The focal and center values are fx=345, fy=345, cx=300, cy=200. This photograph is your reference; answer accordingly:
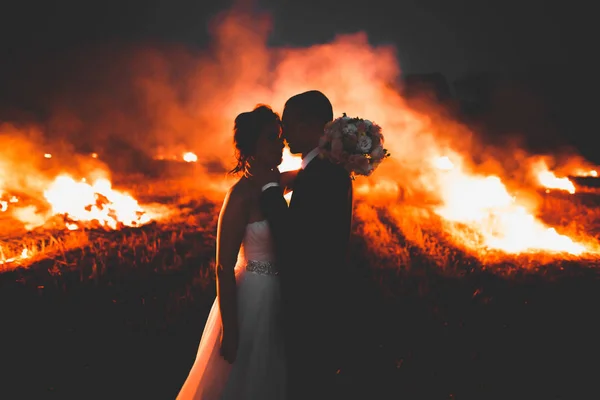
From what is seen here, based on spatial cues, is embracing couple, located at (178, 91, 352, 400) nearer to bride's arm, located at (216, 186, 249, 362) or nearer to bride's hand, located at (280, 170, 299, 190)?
bride's arm, located at (216, 186, 249, 362)

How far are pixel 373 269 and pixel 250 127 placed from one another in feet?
16.6

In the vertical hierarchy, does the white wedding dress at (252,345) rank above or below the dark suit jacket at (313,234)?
below

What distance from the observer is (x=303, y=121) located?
9.90ft

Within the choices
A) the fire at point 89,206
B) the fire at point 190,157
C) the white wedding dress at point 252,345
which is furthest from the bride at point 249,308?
the fire at point 190,157

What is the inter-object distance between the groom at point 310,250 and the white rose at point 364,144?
0.23 m

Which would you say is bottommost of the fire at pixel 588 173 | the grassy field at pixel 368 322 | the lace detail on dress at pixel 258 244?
the grassy field at pixel 368 322

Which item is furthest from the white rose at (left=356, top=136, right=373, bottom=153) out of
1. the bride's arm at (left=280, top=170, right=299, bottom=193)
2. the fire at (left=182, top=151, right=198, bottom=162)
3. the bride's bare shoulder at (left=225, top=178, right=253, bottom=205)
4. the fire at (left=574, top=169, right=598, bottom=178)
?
the fire at (left=574, top=169, right=598, bottom=178)

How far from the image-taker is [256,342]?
2.98 meters

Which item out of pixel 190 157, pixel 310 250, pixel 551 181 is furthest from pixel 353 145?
pixel 190 157

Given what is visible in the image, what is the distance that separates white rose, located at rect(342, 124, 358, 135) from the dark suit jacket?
0.28 metres

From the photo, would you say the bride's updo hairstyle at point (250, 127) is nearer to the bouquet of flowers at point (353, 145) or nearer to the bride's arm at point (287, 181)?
the bouquet of flowers at point (353, 145)

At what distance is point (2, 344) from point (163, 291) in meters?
2.15

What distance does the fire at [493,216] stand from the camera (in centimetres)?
837

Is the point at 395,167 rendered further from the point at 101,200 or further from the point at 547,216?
the point at 101,200
